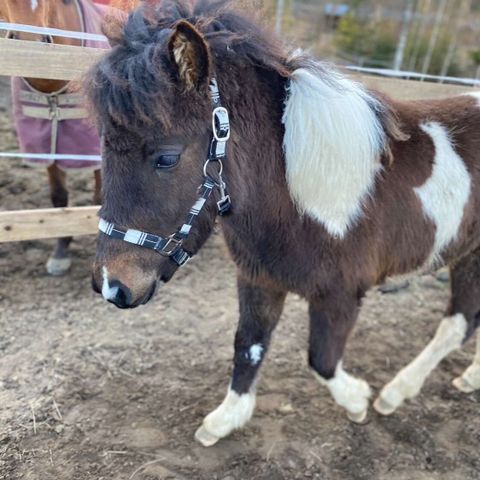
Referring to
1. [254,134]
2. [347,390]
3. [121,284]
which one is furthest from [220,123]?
[347,390]

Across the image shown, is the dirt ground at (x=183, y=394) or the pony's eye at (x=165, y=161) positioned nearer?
the pony's eye at (x=165, y=161)

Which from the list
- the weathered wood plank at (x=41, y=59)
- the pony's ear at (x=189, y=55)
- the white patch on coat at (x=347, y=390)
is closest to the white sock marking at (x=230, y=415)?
the white patch on coat at (x=347, y=390)

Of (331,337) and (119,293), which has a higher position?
(119,293)

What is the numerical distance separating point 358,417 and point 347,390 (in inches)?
11.2

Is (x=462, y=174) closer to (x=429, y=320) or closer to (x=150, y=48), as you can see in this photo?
(x=150, y=48)

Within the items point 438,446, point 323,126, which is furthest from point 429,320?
point 323,126

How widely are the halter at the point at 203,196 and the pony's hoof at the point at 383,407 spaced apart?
5.08 ft

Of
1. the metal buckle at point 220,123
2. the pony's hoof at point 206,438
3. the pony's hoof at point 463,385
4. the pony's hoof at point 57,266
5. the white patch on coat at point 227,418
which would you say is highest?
the metal buckle at point 220,123

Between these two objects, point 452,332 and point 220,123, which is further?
point 452,332

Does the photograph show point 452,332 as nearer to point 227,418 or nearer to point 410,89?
point 227,418

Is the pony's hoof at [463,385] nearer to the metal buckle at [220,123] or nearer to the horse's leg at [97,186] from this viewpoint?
the metal buckle at [220,123]

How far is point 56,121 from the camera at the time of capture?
3.30 m

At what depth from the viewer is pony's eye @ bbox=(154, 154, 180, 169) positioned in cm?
156

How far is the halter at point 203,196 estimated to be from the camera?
63.4 inches
